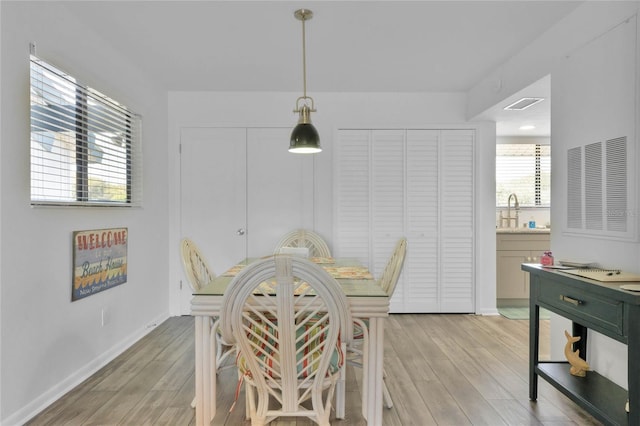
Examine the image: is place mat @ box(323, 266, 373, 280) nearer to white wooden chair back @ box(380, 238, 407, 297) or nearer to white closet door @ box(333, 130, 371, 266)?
white wooden chair back @ box(380, 238, 407, 297)

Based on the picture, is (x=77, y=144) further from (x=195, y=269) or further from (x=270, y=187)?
(x=270, y=187)

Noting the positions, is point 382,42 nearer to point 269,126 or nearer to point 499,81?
point 499,81

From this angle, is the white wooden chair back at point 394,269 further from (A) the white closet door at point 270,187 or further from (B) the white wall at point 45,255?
(B) the white wall at point 45,255

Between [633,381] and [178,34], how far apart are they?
10.9 feet

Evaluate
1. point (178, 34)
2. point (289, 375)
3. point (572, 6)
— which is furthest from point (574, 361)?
point (178, 34)

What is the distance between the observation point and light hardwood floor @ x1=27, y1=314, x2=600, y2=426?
2170 millimetres

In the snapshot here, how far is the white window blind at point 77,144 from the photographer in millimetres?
2293

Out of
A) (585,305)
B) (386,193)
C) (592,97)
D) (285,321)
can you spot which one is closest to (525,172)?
(386,193)

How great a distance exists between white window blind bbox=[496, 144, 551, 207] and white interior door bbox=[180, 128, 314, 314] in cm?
296

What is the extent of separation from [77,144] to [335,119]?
253 cm

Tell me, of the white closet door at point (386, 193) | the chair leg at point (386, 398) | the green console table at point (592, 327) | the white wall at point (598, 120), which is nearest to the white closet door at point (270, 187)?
the white closet door at point (386, 193)

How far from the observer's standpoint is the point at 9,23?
207 cm

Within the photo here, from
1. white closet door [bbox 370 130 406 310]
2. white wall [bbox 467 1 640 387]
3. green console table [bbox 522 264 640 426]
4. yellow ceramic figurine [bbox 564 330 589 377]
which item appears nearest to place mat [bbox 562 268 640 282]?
green console table [bbox 522 264 640 426]

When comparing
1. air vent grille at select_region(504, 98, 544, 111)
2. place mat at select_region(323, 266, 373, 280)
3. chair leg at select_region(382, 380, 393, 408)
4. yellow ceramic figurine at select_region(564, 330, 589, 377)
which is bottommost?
chair leg at select_region(382, 380, 393, 408)
